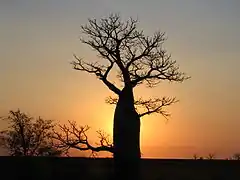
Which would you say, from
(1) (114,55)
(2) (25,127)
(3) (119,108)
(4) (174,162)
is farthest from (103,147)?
(2) (25,127)

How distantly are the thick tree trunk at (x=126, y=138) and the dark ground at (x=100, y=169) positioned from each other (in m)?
1.97

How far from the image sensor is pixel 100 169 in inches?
936

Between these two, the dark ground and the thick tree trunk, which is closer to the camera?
the thick tree trunk

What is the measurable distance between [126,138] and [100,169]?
328 centimetres

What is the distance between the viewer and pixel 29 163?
23.6 m

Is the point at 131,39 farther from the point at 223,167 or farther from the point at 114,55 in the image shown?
the point at 223,167

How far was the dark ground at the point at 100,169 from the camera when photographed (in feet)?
76.6

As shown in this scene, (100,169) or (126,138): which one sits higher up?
(126,138)

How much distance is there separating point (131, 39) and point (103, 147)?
3584 millimetres

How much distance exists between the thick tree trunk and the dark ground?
1.97 metres

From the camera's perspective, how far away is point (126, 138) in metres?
20.9

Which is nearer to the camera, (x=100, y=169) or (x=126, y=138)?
(x=126, y=138)

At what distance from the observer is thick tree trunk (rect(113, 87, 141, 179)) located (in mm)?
20875

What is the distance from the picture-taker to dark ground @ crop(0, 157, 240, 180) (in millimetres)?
23359
